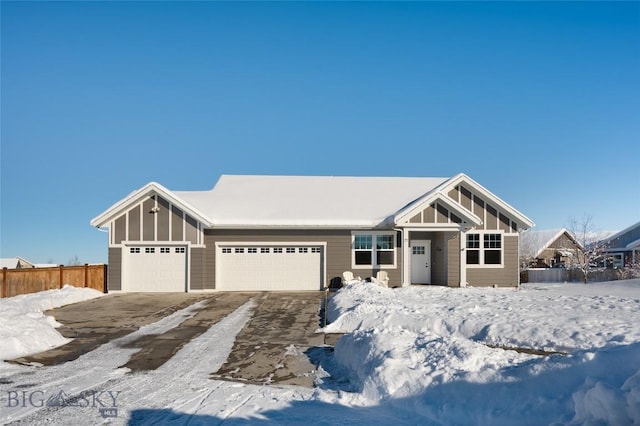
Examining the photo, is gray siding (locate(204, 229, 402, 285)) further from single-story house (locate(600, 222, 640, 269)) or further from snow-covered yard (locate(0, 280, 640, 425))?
single-story house (locate(600, 222, 640, 269))

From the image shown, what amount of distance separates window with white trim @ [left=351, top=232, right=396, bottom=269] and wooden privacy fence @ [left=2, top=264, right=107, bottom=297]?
11726mm

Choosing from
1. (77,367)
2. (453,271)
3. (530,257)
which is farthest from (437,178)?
(77,367)

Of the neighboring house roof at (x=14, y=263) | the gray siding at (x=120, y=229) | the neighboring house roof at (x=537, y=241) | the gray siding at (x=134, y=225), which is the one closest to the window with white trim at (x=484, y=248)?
the gray siding at (x=134, y=225)

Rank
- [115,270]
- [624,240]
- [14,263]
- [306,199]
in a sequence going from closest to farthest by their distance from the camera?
1. [115,270]
2. [306,199]
3. [624,240]
4. [14,263]

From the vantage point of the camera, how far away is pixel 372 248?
73.9ft

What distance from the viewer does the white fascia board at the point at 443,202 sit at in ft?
70.4

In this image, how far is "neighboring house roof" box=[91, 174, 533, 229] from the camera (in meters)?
21.7

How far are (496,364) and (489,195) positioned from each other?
694 inches

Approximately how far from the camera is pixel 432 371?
20.8 ft

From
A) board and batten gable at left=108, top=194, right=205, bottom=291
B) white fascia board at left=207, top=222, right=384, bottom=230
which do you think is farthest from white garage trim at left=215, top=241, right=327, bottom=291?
board and batten gable at left=108, top=194, right=205, bottom=291

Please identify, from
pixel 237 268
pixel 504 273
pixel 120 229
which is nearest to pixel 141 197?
pixel 120 229

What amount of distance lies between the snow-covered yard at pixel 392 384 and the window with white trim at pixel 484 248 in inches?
491

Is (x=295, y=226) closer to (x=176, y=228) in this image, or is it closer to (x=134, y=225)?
(x=176, y=228)

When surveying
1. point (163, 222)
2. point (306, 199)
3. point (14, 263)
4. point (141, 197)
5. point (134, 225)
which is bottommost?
point (14, 263)
